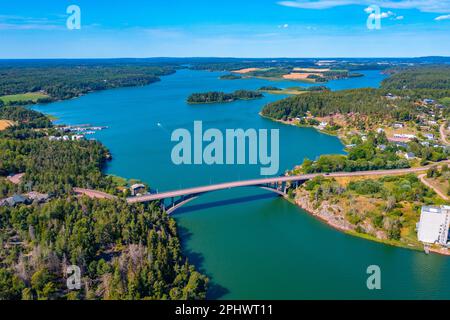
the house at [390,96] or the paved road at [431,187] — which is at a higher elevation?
the house at [390,96]

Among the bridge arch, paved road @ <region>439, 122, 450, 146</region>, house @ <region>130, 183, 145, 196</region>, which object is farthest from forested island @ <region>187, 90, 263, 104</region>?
house @ <region>130, 183, 145, 196</region>

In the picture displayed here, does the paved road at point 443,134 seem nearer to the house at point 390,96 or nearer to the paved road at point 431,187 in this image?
the house at point 390,96

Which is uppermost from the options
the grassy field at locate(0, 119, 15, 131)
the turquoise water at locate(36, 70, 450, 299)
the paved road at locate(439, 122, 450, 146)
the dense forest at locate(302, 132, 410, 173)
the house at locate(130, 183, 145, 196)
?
the grassy field at locate(0, 119, 15, 131)

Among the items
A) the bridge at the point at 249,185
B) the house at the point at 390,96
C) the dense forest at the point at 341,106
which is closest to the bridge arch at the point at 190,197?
the bridge at the point at 249,185

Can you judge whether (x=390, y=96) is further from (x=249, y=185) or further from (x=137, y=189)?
(x=137, y=189)

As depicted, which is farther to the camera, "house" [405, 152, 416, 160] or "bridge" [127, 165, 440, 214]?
"house" [405, 152, 416, 160]

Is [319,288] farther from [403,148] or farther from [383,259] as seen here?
[403,148]

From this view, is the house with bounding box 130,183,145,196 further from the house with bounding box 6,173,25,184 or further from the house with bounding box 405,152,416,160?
the house with bounding box 405,152,416,160
